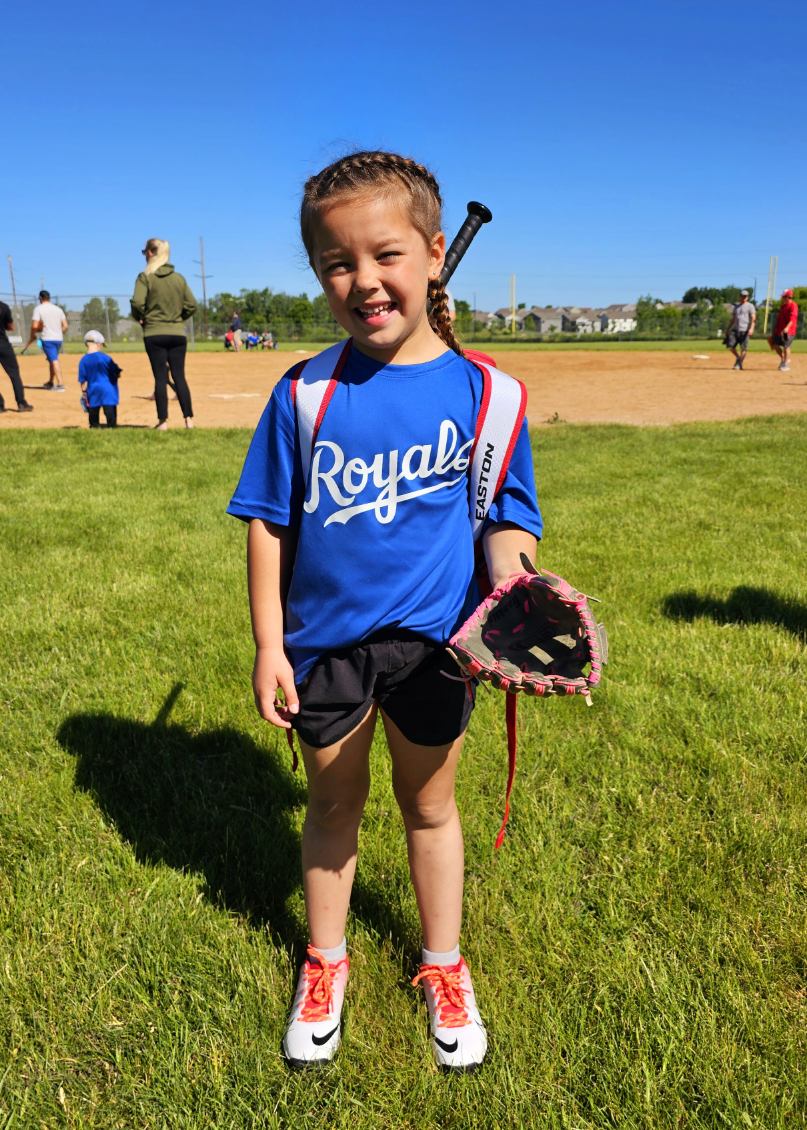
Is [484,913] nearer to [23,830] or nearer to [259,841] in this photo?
[259,841]

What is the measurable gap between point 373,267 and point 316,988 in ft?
5.21

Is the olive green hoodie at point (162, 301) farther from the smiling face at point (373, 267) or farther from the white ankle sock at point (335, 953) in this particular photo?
the white ankle sock at point (335, 953)

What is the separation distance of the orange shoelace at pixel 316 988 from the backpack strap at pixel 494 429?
116cm

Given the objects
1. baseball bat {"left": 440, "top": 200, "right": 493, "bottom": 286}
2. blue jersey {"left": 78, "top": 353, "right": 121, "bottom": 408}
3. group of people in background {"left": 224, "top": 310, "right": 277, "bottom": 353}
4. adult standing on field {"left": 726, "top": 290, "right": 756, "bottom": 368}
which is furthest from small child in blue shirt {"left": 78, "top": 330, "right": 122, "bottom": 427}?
group of people in background {"left": 224, "top": 310, "right": 277, "bottom": 353}

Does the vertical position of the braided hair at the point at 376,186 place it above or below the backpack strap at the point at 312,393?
above

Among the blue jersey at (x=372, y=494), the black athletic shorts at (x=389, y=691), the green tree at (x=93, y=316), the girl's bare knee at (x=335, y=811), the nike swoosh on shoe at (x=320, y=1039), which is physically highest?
the green tree at (x=93, y=316)

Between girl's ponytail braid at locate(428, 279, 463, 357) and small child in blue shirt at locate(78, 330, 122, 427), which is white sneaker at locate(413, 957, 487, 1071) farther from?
small child in blue shirt at locate(78, 330, 122, 427)

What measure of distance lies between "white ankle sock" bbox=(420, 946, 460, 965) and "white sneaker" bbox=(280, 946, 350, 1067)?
20 cm

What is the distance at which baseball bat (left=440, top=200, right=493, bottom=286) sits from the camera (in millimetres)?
2241

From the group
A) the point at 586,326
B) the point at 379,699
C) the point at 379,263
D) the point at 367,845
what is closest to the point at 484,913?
the point at 367,845

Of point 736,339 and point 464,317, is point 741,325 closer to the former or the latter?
point 736,339

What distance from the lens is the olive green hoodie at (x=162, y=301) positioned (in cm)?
898

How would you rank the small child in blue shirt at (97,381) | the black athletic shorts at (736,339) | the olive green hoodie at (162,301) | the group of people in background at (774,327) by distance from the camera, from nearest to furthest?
the olive green hoodie at (162,301), the small child in blue shirt at (97,381), the group of people in background at (774,327), the black athletic shorts at (736,339)

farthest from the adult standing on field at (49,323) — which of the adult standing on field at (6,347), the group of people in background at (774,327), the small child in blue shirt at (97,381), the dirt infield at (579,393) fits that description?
the group of people in background at (774,327)
